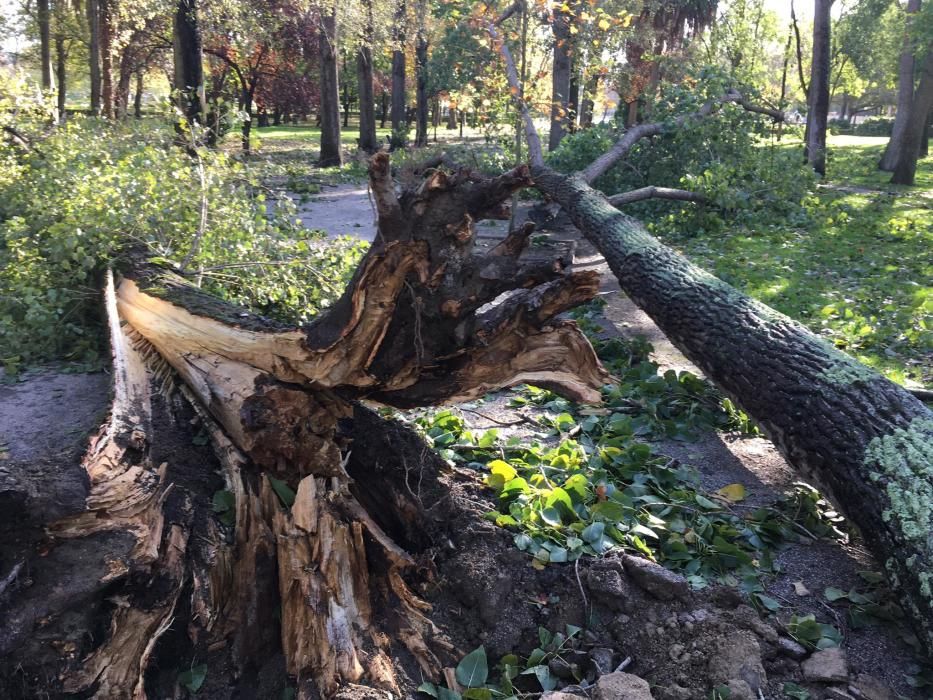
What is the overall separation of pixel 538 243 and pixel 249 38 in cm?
995

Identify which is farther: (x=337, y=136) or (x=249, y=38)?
(x=337, y=136)

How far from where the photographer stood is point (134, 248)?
4.77 meters

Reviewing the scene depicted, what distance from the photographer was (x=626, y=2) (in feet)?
60.2

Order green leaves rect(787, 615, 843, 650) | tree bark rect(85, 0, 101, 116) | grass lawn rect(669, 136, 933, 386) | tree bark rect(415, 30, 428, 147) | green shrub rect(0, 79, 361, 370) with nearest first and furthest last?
green leaves rect(787, 615, 843, 650) < green shrub rect(0, 79, 361, 370) < grass lawn rect(669, 136, 933, 386) < tree bark rect(85, 0, 101, 116) < tree bark rect(415, 30, 428, 147)

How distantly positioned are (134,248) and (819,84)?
520 inches

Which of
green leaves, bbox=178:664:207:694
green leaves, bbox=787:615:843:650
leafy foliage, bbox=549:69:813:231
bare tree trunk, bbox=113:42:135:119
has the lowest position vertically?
green leaves, bbox=178:664:207:694

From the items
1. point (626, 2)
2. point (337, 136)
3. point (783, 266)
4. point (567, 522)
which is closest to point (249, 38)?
point (337, 136)

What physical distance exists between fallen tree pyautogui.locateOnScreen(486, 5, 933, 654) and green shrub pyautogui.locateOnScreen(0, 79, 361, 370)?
2371mm

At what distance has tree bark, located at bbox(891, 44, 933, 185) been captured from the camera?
12523 millimetres

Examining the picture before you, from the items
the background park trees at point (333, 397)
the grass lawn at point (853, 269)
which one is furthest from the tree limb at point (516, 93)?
the background park trees at point (333, 397)

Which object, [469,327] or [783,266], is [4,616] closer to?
[469,327]

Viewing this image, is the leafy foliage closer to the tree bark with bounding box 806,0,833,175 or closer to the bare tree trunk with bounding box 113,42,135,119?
the tree bark with bounding box 806,0,833,175

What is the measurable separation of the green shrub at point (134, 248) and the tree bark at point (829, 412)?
2.42 meters

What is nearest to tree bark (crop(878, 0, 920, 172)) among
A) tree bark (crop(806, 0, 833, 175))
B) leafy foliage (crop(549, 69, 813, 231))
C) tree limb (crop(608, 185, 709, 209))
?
tree bark (crop(806, 0, 833, 175))
